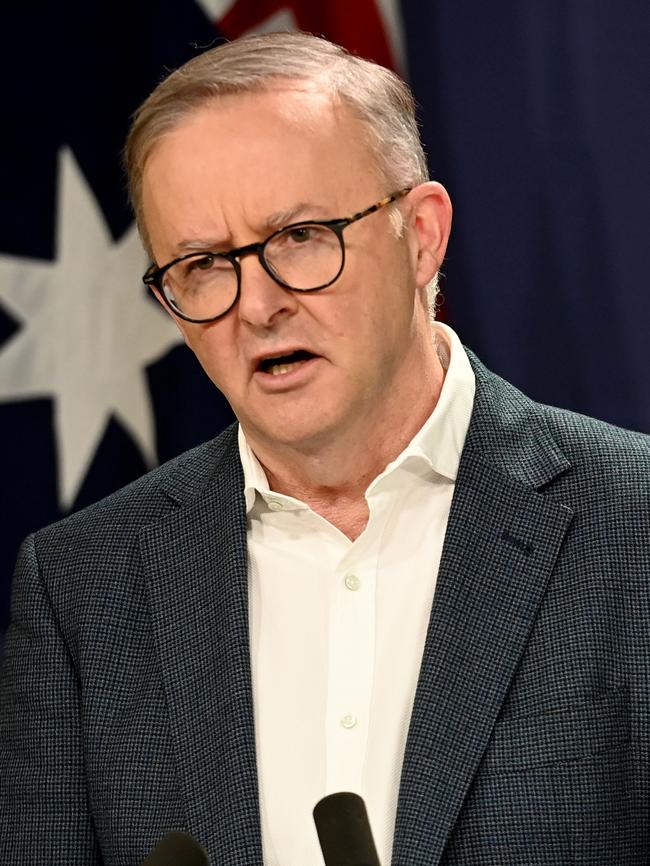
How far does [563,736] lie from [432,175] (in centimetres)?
147

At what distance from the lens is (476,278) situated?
2.81 m

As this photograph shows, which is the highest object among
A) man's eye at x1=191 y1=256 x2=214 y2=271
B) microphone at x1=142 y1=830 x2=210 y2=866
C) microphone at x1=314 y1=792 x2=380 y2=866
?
man's eye at x1=191 y1=256 x2=214 y2=271

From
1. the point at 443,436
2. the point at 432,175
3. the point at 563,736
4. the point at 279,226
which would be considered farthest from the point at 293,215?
the point at 432,175

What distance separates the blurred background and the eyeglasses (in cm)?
100

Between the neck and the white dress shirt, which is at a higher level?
the neck

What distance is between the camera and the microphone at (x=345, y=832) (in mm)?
1162

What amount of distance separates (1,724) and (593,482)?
0.94 metres

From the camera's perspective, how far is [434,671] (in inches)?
68.3

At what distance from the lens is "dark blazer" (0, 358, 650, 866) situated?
1.67 meters

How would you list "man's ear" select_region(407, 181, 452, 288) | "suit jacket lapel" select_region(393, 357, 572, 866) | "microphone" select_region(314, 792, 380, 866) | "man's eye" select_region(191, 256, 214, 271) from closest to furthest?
"microphone" select_region(314, 792, 380, 866), "suit jacket lapel" select_region(393, 357, 572, 866), "man's eye" select_region(191, 256, 214, 271), "man's ear" select_region(407, 181, 452, 288)

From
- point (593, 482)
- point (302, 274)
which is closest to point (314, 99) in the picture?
point (302, 274)

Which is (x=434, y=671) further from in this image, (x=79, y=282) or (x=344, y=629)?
(x=79, y=282)

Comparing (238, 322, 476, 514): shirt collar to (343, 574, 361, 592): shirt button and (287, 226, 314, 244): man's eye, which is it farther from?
(287, 226, 314, 244): man's eye

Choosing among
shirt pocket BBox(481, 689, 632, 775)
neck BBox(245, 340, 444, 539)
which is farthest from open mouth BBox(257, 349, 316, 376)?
shirt pocket BBox(481, 689, 632, 775)
